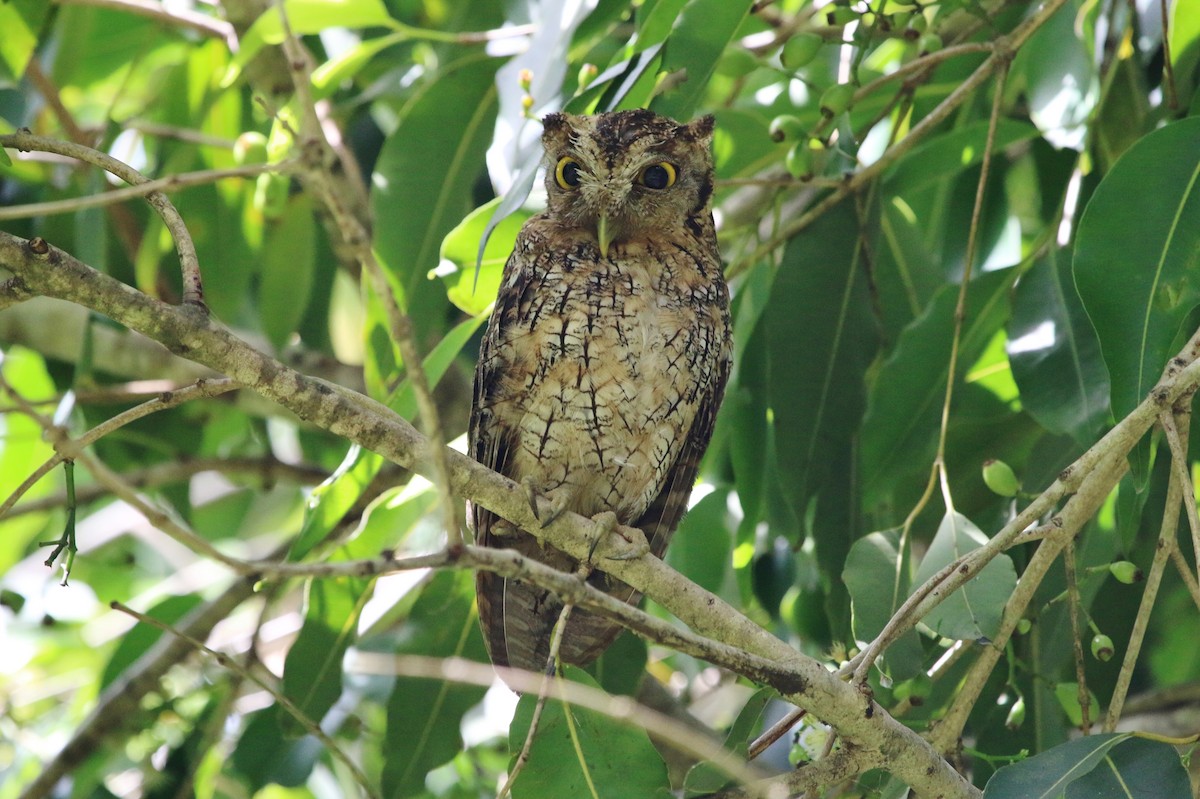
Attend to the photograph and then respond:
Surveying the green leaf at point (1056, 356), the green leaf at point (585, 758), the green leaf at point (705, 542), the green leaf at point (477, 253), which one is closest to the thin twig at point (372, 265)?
the green leaf at point (585, 758)

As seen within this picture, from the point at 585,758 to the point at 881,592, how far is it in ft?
2.07

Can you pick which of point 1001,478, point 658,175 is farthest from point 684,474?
point 1001,478

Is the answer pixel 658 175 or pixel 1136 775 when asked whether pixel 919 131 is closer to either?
pixel 658 175

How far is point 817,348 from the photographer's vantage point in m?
2.90

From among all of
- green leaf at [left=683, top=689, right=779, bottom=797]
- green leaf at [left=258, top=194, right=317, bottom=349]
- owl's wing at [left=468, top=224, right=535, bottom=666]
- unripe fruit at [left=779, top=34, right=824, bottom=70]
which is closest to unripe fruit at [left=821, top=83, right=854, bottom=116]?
unripe fruit at [left=779, top=34, right=824, bottom=70]

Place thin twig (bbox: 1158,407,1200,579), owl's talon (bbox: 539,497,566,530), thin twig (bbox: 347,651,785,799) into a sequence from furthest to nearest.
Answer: owl's talon (bbox: 539,497,566,530), thin twig (bbox: 1158,407,1200,579), thin twig (bbox: 347,651,785,799)

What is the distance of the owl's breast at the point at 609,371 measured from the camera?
8.59 feet

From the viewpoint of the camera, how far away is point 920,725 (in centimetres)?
218

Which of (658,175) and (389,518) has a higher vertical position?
(658,175)

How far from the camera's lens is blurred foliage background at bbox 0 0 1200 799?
91.8 inches

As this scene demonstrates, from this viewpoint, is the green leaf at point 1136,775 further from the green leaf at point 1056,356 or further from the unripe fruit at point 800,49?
the unripe fruit at point 800,49

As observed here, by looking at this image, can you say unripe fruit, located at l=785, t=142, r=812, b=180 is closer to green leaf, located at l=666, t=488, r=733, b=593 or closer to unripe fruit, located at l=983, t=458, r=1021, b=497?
unripe fruit, located at l=983, t=458, r=1021, b=497

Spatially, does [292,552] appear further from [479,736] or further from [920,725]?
[479,736]

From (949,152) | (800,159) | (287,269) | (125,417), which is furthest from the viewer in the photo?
(287,269)
